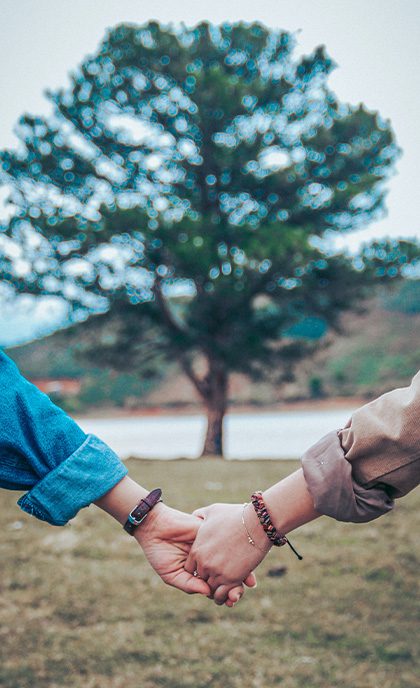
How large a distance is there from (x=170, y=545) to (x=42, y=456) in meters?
0.57

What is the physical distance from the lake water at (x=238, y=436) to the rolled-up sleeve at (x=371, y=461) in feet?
23.9

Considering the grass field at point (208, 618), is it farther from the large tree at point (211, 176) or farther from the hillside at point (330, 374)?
the hillside at point (330, 374)

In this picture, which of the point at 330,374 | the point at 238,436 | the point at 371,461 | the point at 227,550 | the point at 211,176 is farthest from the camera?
the point at 330,374

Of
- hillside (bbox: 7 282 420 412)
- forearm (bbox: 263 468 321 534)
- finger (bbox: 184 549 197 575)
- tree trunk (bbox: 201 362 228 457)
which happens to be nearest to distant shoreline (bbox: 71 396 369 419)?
hillside (bbox: 7 282 420 412)

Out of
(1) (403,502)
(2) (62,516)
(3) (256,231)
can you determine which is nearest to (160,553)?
(2) (62,516)

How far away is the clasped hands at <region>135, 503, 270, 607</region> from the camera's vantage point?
76.3 inches

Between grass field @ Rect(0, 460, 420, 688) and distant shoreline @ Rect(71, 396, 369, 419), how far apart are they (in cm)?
1845

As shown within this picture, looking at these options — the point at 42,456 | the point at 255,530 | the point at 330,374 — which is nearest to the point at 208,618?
the point at 255,530

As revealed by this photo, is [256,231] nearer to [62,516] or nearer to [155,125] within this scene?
[155,125]

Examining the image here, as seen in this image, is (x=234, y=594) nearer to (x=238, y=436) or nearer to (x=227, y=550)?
(x=227, y=550)

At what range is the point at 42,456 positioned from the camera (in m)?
1.73

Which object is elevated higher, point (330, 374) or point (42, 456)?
point (42, 456)

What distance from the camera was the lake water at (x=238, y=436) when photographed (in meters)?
12.0

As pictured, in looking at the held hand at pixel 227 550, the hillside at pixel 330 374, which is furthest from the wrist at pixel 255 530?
the hillside at pixel 330 374
